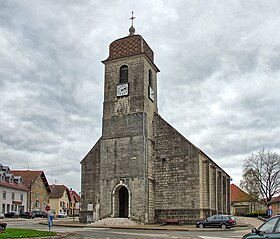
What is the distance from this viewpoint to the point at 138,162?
35188 millimetres

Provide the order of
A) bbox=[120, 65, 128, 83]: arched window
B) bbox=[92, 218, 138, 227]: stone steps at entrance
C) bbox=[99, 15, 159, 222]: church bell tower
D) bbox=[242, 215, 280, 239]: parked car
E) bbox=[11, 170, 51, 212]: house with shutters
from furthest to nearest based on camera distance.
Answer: bbox=[11, 170, 51, 212]: house with shutters < bbox=[120, 65, 128, 83]: arched window < bbox=[99, 15, 159, 222]: church bell tower < bbox=[92, 218, 138, 227]: stone steps at entrance < bbox=[242, 215, 280, 239]: parked car

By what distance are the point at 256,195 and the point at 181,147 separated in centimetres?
2877

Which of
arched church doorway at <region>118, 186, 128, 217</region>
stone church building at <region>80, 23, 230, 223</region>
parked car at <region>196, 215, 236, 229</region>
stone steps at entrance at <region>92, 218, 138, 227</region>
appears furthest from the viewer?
arched church doorway at <region>118, 186, 128, 217</region>

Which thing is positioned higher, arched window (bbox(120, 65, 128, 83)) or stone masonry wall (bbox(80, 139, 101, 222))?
arched window (bbox(120, 65, 128, 83))

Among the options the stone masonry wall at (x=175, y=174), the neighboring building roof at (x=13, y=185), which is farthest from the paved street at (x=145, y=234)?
the neighboring building roof at (x=13, y=185)

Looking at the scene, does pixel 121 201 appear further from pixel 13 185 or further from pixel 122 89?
pixel 13 185

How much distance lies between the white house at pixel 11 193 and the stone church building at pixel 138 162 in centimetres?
2221

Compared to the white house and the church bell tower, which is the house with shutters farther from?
the church bell tower

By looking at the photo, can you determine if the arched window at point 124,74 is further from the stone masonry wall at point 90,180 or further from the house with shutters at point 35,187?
the house with shutters at point 35,187

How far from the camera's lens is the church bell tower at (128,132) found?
115 ft

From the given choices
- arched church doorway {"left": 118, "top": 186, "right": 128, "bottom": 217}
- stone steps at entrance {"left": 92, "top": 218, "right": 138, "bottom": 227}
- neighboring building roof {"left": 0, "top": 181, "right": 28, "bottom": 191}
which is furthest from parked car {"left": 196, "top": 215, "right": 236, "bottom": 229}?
neighboring building roof {"left": 0, "top": 181, "right": 28, "bottom": 191}

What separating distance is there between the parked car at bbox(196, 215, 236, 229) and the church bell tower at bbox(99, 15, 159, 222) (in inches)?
216

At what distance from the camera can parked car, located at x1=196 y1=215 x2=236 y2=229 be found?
98.9 ft

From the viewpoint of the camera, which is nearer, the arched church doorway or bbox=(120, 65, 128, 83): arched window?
the arched church doorway
